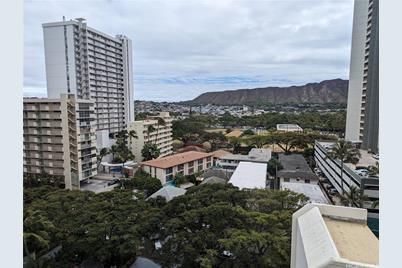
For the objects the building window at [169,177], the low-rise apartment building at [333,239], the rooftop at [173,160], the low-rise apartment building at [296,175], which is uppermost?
the low-rise apartment building at [333,239]

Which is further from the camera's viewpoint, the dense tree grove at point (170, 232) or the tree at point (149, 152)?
the tree at point (149, 152)

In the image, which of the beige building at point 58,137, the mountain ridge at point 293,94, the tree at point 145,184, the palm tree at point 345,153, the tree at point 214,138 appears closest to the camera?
the palm tree at point 345,153

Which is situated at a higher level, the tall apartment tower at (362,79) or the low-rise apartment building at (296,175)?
the tall apartment tower at (362,79)

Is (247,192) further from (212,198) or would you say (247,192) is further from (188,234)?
(188,234)

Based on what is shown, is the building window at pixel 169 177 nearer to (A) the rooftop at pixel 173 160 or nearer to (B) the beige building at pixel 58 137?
(A) the rooftop at pixel 173 160

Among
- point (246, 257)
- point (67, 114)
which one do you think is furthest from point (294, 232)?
point (67, 114)

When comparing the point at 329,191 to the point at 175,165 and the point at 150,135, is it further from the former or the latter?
the point at 150,135

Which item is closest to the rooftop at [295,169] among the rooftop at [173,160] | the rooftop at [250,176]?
the rooftop at [250,176]

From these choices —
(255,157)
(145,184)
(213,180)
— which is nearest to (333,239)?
(213,180)

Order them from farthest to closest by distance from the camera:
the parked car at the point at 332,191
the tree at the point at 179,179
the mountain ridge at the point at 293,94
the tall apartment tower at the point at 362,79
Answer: the mountain ridge at the point at 293,94, the tall apartment tower at the point at 362,79, the tree at the point at 179,179, the parked car at the point at 332,191
